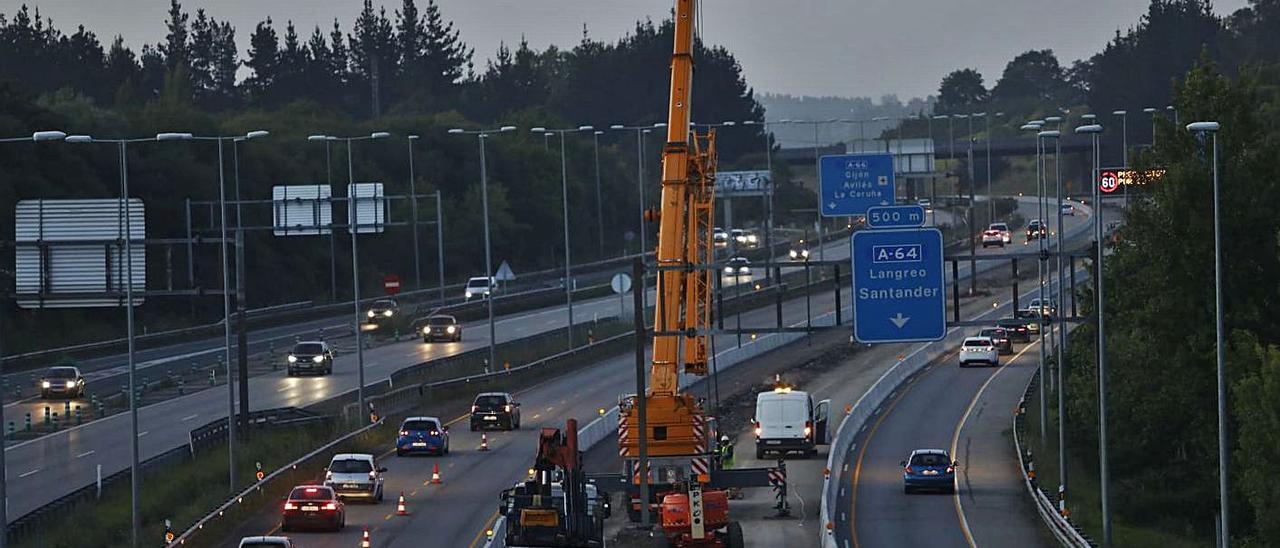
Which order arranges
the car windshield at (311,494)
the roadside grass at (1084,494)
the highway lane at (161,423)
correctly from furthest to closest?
1. the highway lane at (161,423)
2. the roadside grass at (1084,494)
3. the car windshield at (311,494)

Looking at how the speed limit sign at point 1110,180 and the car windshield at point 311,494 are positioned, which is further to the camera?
the speed limit sign at point 1110,180

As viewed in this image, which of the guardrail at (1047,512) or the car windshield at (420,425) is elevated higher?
the car windshield at (420,425)

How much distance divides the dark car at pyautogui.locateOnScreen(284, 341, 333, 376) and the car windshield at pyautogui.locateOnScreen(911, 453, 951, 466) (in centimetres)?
3721


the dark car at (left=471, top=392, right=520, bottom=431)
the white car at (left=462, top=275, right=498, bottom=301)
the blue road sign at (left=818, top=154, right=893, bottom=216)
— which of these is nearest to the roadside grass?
the blue road sign at (left=818, top=154, right=893, bottom=216)

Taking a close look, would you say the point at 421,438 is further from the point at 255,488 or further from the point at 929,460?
the point at 929,460

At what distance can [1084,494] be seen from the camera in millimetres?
58531

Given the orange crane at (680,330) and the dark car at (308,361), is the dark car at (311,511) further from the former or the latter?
the dark car at (308,361)

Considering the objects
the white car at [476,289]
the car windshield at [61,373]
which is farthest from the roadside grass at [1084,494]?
the white car at [476,289]

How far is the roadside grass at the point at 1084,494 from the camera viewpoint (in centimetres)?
4953

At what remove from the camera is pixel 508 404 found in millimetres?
70750

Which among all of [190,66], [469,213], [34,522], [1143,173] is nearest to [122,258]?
[34,522]

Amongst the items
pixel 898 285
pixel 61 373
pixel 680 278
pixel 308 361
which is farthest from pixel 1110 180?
pixel 898 285

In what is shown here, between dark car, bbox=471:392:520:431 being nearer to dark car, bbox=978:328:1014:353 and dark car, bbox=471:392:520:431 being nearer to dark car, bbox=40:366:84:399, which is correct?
dark car, bbox=40:366:84:399

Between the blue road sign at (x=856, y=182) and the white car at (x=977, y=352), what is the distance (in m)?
26.9
